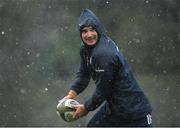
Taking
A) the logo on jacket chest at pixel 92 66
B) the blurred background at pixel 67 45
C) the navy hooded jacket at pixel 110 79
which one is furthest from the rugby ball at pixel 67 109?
the blurred background at pixel 67 45

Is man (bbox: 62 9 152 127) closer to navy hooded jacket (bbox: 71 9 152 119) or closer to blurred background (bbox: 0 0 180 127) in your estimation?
navy hooded jacket (bbox: 71 9 152 119)

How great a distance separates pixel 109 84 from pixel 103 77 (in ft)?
0.34

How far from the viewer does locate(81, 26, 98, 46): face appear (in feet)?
20.7

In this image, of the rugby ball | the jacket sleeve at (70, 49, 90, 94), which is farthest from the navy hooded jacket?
the rugby ball

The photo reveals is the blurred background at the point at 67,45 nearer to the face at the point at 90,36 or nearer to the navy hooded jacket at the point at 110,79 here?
the navy hooded jacket at the point at 110,79

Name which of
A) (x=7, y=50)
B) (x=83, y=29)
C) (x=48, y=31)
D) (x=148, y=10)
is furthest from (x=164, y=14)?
(x=83, y=29)

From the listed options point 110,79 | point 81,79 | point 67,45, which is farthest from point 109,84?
point 67,45

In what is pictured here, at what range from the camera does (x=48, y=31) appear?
41.2 ft

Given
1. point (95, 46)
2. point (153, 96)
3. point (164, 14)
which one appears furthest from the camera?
point (164, 14)

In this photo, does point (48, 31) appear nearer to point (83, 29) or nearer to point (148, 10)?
point (148, 10)

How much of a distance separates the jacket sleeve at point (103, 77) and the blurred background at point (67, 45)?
3.88m

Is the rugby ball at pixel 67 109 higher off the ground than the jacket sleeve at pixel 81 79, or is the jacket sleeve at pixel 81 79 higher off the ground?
the jacket sleeve at pixel 81 79

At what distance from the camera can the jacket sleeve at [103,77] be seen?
6191 mm

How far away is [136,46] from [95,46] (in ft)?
20.0
